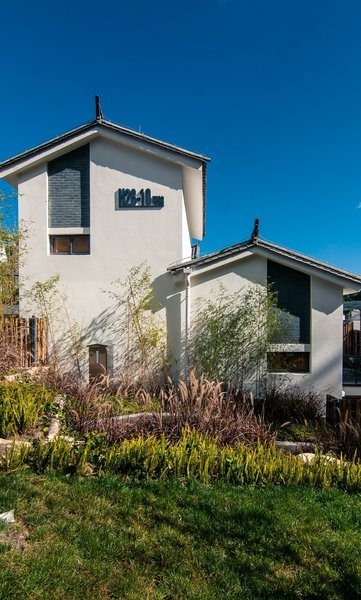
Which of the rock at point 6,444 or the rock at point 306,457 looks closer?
the rock at point 6,444

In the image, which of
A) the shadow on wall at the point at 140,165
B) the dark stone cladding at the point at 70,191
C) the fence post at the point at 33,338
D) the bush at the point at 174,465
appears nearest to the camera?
the bush at the point at 174,465

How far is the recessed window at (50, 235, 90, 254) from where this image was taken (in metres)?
11.5

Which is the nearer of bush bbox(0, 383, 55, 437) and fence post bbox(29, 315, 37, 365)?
bush bbox(0, 383, 55, 437)

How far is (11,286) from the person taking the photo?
10.7 m

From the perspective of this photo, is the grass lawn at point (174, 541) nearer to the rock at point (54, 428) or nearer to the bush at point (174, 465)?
the bush at point (174, 465)

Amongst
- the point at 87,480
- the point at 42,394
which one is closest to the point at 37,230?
the point at 42,394

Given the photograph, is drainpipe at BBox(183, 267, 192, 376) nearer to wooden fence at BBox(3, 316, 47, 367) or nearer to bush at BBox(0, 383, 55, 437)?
wooden fence at BBox(3, 316, 47, 367)

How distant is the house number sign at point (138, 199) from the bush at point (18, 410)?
7.55 metres

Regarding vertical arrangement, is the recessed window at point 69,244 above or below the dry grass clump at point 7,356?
above

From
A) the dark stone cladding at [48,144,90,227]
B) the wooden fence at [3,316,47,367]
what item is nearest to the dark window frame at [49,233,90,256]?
the dark stone cladding at [48,144,90,227]

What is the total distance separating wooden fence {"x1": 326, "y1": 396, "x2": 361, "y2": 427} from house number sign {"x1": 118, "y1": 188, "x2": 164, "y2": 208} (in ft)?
28.0

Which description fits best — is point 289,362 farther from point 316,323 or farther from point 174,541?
point 174,541

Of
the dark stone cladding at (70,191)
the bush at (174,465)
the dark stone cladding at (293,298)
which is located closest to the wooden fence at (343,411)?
the bush at (174,465)

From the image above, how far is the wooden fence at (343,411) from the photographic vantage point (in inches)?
258
